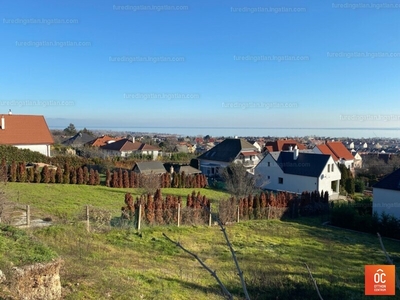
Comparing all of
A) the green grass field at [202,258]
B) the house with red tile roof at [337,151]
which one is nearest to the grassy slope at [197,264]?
the green grass field at [202,258]

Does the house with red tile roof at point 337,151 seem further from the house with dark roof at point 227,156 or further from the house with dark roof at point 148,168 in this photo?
the house with dark roof at point 148,168

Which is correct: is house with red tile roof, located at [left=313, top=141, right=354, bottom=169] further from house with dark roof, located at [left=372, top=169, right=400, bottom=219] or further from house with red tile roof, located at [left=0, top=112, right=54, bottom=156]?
house with red tile roof, located at [left=0, top=112, right=54, bottom=156]

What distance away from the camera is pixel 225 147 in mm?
40781

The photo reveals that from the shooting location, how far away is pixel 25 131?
3028 centimetres

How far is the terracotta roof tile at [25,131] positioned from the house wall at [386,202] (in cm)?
2851

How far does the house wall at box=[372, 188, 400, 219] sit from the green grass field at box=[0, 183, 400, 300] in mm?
3400

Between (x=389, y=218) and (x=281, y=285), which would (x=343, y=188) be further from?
(x=281, y=285)

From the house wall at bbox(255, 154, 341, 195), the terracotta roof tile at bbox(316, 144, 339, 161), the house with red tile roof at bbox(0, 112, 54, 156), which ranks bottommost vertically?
the house wall at bbox(255, 154, 341, 195)

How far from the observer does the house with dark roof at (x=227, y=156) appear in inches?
1492

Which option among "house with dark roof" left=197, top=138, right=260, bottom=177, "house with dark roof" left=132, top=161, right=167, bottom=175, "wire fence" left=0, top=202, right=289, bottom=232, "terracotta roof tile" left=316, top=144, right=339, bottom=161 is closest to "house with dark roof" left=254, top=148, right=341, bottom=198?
"house with dark roof" left=197, top=138, right=260, bottom=177

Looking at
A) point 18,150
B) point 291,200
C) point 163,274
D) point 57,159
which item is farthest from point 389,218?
point 18,150

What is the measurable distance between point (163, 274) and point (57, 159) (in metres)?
21.6

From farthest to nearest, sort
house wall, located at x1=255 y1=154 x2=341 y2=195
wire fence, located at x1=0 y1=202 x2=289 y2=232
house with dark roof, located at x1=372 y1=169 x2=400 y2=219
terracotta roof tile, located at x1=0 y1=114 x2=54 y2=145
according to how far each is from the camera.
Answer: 1. terracotta roof tile, located at x1=0 y1=114 x2=54 y2=145
2. house wall, located at x1=255 y1=154 x2=341 y2=195
3. house with dark roof, located at x1=372 y1=169 x2=400 y2=219
4. wire fence, located at x1=0 y1=202 x2=289 y2=232

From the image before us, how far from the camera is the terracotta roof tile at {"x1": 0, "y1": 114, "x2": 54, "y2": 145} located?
2905 centimetres
